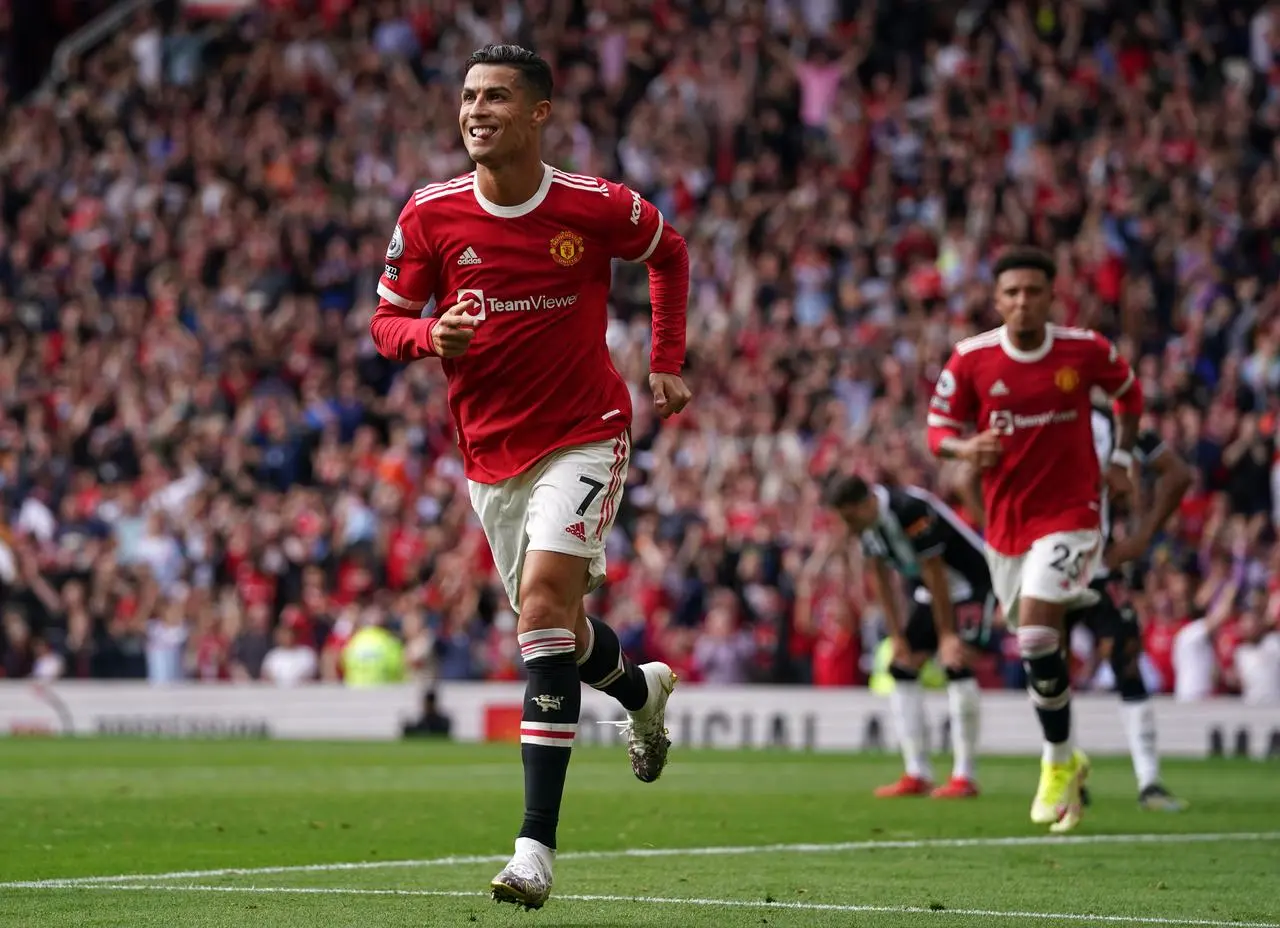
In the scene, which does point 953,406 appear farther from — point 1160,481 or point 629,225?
point 629,225

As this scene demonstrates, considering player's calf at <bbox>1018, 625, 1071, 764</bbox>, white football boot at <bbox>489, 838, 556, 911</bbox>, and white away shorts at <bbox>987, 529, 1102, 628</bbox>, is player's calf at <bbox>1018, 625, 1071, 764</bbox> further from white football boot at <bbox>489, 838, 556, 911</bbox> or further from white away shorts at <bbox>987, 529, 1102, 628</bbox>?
white football boot at <bbox>489, 838, 556, 911</bbox>

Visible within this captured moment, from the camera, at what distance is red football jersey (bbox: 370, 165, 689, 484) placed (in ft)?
25.6

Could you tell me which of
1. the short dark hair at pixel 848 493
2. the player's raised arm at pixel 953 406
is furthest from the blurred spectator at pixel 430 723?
the player's raised arm at pixel 953 406

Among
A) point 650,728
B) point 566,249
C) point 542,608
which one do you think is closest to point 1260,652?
point 650,728

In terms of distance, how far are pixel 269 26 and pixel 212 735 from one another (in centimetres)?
1414

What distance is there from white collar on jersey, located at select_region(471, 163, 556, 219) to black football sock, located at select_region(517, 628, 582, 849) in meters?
1.53

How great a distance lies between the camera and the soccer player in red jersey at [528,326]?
25.1ft

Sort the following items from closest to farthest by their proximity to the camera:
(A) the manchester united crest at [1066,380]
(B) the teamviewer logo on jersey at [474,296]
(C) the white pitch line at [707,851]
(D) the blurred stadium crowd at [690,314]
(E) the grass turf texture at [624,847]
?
(E) the grass turf texture at [624,847] → (B) the teamviewer logo on jersey at [474,296] → (C) the white pitch line at [707,851] → (A) the manchester united crest at [1066,380] → (D) the blurred stadium crowd at [690,314]

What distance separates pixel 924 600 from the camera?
47.3 ft

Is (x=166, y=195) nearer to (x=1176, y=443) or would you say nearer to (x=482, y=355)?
(x=1176, y=443)

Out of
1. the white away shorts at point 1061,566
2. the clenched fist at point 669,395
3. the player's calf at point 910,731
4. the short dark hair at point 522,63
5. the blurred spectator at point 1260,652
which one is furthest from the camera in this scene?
the blurred spectator at point 1260,652

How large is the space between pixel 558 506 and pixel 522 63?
1.61m

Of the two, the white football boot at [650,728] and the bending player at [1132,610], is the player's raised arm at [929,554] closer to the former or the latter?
the bending player at [1132,610]

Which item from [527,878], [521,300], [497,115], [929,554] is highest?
[497,115]
